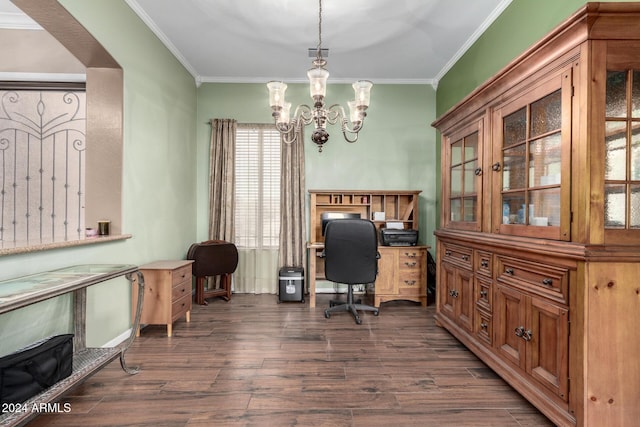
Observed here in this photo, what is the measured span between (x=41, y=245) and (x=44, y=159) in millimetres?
1491

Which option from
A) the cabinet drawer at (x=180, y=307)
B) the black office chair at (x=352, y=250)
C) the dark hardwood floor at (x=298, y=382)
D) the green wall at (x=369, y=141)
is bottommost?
the dark hardwood floor at (x=298, y=382)

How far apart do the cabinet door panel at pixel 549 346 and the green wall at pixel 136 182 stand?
9.42ft

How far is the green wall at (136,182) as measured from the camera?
1930mm

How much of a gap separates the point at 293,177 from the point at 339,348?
2439 millimetres

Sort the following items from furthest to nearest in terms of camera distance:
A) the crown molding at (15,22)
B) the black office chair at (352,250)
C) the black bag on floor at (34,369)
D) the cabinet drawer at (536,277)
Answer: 1. the black office chair at (352,250)
2. the crown molding at (15,22)
3. the cabinet drawer at (536,277)
4. the black bag on floor at (34,369)

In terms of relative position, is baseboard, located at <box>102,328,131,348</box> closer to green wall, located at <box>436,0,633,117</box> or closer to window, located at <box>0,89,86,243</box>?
window, located at <box>0,89,86,243</box>

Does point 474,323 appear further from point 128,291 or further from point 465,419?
point 128,291

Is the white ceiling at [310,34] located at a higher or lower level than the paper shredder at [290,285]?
higher

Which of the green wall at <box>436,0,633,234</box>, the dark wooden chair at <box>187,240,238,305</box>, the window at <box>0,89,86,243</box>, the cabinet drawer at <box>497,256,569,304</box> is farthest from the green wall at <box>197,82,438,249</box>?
the cabinet drawer at <box>497,256,569,304</box>

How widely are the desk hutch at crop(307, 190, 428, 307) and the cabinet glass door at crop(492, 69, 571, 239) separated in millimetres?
1715

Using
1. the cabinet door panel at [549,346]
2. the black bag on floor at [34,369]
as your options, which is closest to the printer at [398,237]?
the cabinet door panel at [549,346]

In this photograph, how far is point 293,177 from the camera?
4.36 meters

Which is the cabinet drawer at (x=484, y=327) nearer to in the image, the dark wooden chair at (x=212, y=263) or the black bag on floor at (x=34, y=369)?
the black bag on floor at (x=34, y=369)

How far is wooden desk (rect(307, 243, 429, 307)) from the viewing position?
3.75 m
